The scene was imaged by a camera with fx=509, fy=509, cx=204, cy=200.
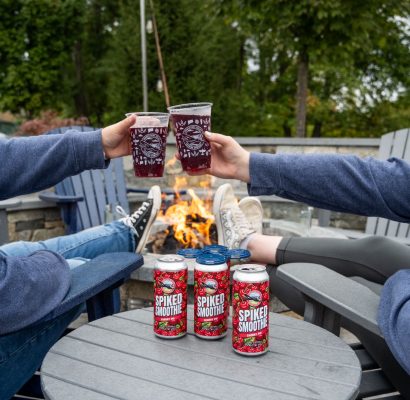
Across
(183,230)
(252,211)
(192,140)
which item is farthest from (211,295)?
(183,230)

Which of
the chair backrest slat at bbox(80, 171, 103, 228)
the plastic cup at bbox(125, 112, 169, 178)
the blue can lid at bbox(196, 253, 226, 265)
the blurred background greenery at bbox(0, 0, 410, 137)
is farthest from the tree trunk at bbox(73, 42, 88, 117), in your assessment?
the blue can lid at bbox(196, 253, 226, 265)

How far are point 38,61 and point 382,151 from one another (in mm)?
11092

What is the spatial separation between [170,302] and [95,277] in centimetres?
32

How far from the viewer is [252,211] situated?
286cm

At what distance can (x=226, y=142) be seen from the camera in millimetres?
1587

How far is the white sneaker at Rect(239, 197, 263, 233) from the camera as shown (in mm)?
2848

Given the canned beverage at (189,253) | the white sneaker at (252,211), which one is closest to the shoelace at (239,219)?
the white sneaker at (252,211)

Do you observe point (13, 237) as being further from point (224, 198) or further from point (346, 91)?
point (346, 91)

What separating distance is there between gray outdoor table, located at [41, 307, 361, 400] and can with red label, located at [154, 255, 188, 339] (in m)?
0.04

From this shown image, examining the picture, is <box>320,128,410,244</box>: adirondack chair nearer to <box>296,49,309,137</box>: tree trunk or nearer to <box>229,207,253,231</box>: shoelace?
<box>229,207,253,231</box>: shoelace

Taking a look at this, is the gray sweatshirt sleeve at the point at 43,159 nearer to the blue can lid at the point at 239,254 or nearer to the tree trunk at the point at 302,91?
the blue can lid at the point at 239,254

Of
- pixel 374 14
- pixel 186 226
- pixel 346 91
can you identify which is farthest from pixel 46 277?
pixel 346 91

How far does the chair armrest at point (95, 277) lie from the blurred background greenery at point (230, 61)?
6001 mm

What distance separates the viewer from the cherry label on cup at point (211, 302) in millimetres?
1283
